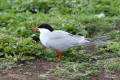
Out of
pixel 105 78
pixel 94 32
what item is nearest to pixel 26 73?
pixel 105 78

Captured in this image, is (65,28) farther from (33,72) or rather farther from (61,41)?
(33,72)

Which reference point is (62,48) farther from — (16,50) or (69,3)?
(69,3)

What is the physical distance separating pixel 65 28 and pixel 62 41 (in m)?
1.32

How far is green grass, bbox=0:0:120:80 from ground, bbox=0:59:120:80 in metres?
0.11

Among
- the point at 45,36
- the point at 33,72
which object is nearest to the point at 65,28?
the point at 45,36

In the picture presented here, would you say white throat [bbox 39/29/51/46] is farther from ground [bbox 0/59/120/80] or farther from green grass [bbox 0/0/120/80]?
ground [bbox 0/59/120/80]

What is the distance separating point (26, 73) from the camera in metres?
4.30

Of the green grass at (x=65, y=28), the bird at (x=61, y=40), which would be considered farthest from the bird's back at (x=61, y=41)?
the green grass at (x=65, y=28)

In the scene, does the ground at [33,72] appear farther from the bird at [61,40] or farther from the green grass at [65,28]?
the bird at [61,40]

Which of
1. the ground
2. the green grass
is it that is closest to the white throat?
the green grass

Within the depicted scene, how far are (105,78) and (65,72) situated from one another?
0.63 metres

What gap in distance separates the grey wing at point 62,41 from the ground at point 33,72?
1.04 ft

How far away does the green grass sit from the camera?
15.4 feet

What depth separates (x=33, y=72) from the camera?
14.5ft
